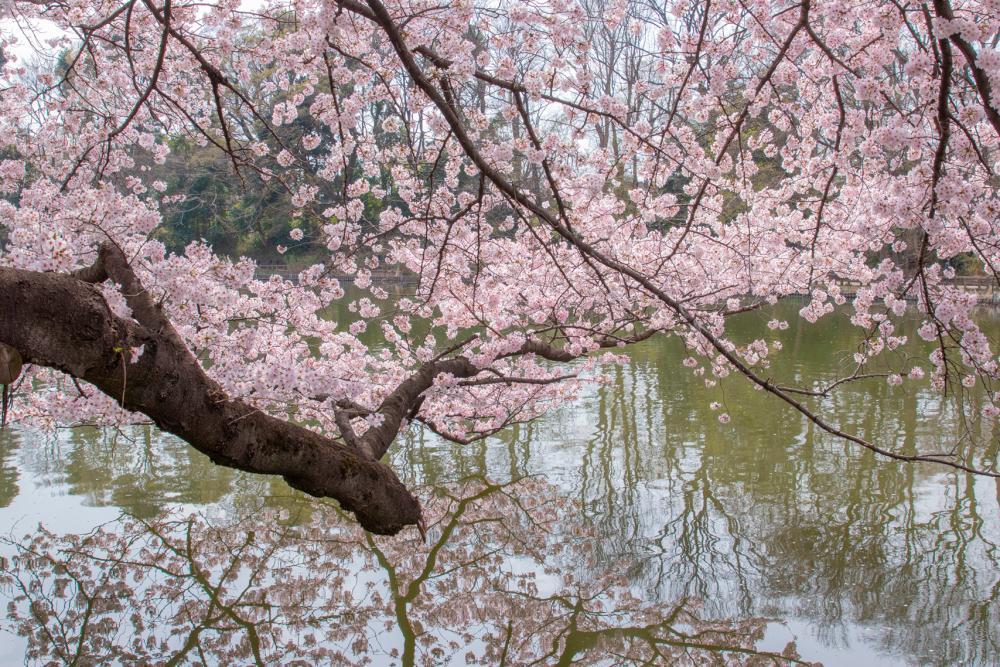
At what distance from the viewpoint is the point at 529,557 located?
159 inches

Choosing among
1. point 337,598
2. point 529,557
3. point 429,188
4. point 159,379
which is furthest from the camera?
point 529,557

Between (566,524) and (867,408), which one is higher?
(867,408)

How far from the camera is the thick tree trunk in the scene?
6.13ft

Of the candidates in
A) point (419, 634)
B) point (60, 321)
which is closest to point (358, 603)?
point (419, 634)

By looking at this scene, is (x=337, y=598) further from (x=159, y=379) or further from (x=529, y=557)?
(x=159, y=379)

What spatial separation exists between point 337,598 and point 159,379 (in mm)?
1925

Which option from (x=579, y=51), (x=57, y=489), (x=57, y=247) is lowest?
(x=57, y=489)

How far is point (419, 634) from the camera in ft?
10.9

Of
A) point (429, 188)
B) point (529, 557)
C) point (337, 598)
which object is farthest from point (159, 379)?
point (529, 557)

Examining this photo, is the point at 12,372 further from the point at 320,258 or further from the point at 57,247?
the point at 320,258

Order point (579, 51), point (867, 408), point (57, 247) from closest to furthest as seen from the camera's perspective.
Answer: point (57, 247), point (579, 51), point (867, 408)

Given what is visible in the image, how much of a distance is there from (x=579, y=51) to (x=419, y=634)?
2543 mm

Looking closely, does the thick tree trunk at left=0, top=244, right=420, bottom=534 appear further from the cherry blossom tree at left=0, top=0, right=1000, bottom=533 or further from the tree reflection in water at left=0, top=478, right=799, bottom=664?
the tree reflection in water at left=0, top=478, right=799, bottom=664

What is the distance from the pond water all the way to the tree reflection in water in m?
0.01
